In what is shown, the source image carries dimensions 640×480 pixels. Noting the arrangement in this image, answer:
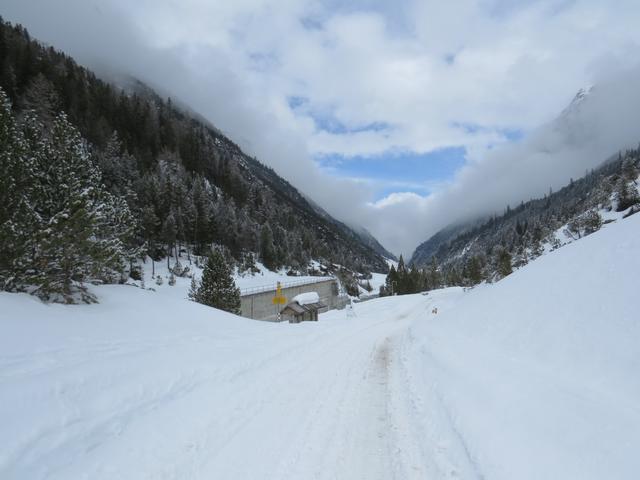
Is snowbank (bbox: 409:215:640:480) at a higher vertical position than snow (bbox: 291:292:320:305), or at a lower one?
lower

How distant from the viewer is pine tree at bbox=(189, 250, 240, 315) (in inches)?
1348

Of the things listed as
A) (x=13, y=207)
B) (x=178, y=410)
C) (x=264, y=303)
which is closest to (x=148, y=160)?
(x=264, y=303)

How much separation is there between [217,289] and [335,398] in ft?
94.1

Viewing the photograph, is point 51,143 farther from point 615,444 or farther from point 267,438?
point 615,444

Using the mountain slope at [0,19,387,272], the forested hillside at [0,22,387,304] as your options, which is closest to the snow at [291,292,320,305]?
the forested hillside at [0,22,387,304]

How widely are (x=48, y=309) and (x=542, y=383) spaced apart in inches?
539

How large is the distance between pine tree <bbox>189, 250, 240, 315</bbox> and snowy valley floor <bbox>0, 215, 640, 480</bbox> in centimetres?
2180

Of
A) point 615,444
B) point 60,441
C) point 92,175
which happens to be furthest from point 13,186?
point 615,444

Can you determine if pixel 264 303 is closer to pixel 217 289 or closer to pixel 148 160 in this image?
pixel 217 289

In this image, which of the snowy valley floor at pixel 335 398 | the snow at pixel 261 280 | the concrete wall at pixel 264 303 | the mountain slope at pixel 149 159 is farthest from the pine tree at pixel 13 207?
the mountain slope at pixel 149 159

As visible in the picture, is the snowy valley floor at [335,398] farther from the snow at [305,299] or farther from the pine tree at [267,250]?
the pine tree at [267,250]

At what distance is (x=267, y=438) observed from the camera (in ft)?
19.2

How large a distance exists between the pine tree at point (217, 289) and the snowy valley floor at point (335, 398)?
2180 cm

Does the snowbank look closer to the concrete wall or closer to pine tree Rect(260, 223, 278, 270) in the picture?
the concrete wall
